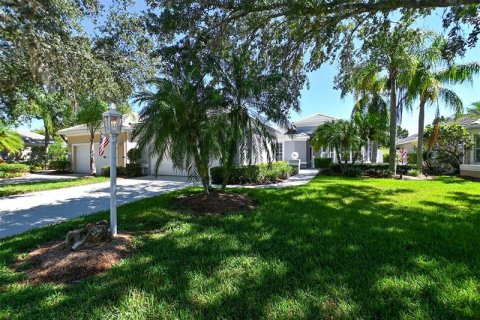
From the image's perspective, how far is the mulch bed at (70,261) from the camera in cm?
394

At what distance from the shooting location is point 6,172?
20484mm

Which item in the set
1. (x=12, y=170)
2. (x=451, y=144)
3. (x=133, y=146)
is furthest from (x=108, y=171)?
(x=451, y=144)

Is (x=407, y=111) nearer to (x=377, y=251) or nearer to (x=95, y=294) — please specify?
(x=377, y=251)

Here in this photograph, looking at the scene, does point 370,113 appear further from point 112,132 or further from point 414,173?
point 112,132

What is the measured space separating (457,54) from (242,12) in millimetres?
5802

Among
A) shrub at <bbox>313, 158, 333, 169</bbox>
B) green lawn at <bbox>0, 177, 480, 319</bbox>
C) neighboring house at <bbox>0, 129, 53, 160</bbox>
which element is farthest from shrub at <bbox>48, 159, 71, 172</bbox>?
shrub at <bbox>313, 158, 333, 169</bbox>

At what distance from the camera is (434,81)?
1494cm

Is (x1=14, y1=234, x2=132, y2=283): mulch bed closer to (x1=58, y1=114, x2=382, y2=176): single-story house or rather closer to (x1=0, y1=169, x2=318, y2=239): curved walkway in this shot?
(x1=0, y1=169, x2=318, y2=239): curved walkway

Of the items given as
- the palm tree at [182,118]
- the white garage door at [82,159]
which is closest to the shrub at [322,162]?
the palm tree at [182,118]

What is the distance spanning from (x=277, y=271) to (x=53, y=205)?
8.67 m

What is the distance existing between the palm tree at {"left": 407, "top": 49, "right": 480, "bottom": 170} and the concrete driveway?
14.6 metres

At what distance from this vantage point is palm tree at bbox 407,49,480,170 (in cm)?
1396

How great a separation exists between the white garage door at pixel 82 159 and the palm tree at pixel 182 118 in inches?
619

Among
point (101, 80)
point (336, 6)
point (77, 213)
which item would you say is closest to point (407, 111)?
point (336, 6)
